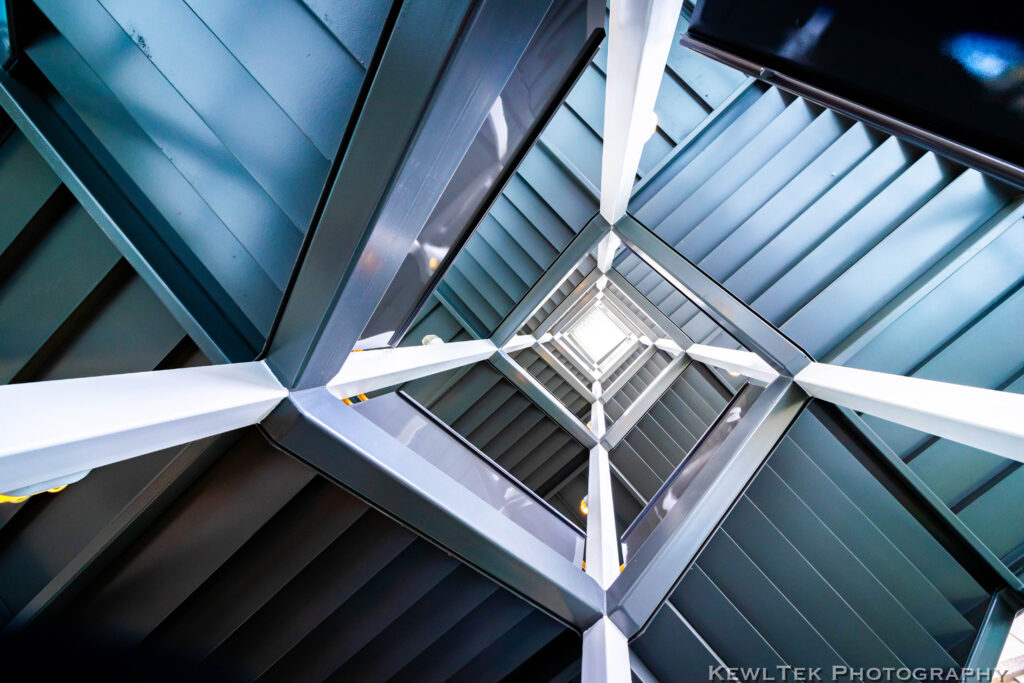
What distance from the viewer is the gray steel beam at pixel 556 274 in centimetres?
405

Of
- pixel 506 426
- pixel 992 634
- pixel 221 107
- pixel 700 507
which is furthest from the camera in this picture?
pixel 506 426

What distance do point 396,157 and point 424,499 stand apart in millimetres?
1112

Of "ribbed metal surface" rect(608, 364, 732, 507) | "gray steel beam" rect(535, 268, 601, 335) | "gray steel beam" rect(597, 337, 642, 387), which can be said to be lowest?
"ribbed metal surface" rect(608, 364, 732, 507)

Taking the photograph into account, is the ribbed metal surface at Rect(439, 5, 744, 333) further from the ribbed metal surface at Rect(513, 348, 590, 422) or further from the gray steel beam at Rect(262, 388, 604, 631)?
the ribbed metal surface at Rect(513, 348, 590, 422)

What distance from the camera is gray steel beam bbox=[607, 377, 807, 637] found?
1978mm

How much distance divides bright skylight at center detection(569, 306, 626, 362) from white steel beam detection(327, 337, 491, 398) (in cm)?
1098

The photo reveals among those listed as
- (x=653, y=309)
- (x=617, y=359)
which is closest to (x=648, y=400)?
(x=653, y=309)

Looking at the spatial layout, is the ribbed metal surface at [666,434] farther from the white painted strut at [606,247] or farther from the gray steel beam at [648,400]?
the white painted strut at [606,247]

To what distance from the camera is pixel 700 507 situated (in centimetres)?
220

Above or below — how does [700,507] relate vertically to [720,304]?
below

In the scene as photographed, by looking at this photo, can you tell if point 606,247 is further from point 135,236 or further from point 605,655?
point 135,236

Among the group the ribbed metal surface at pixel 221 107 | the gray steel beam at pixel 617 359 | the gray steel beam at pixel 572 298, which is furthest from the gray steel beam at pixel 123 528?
the gray steel beam at pixel 617 359

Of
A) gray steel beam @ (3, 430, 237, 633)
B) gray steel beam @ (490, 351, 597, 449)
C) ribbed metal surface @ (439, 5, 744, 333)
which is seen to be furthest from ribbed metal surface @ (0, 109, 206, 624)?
gray steel beam @ (490, 351, 597, 449)

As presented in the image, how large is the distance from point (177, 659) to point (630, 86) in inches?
119
